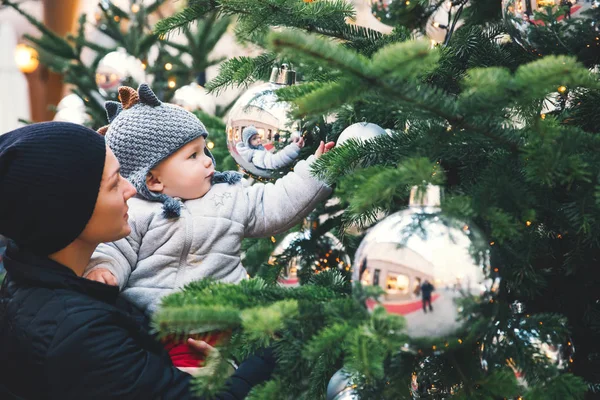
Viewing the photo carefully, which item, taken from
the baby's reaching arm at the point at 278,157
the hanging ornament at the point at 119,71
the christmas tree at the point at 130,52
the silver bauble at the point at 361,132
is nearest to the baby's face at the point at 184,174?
the baby's reaching arm at the point at 278,157

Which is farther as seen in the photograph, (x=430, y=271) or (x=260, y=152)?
(x=260, y=152)

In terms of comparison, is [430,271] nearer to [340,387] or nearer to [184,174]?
[340,387]

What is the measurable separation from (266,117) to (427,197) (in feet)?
1.92

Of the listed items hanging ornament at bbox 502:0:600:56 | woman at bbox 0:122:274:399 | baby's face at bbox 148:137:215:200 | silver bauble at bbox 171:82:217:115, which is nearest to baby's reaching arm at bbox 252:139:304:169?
baby's face at bbox 148:137:215:200

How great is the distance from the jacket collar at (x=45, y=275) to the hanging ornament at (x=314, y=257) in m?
0.60

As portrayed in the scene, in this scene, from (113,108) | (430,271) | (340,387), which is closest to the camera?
(430,271)

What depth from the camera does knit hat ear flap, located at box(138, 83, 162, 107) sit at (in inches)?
54.7

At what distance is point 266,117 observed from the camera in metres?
1.42

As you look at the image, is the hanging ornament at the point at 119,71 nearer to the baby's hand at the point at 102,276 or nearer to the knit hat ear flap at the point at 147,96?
the knit hat ear flap at the point at 147,96

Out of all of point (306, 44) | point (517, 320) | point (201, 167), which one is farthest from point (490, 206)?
point (201, 167)

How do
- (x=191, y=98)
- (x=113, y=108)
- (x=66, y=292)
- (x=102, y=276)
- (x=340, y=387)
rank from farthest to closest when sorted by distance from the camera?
(x=191, y=98), (x=113, y=108), (x=102, y=276), (x=66, y=292), (x=340, y=387)

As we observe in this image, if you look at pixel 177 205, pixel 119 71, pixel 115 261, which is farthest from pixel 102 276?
pixel 119 71

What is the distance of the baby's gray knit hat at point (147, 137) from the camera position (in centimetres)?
137

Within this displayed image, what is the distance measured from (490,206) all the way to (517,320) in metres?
0.19
